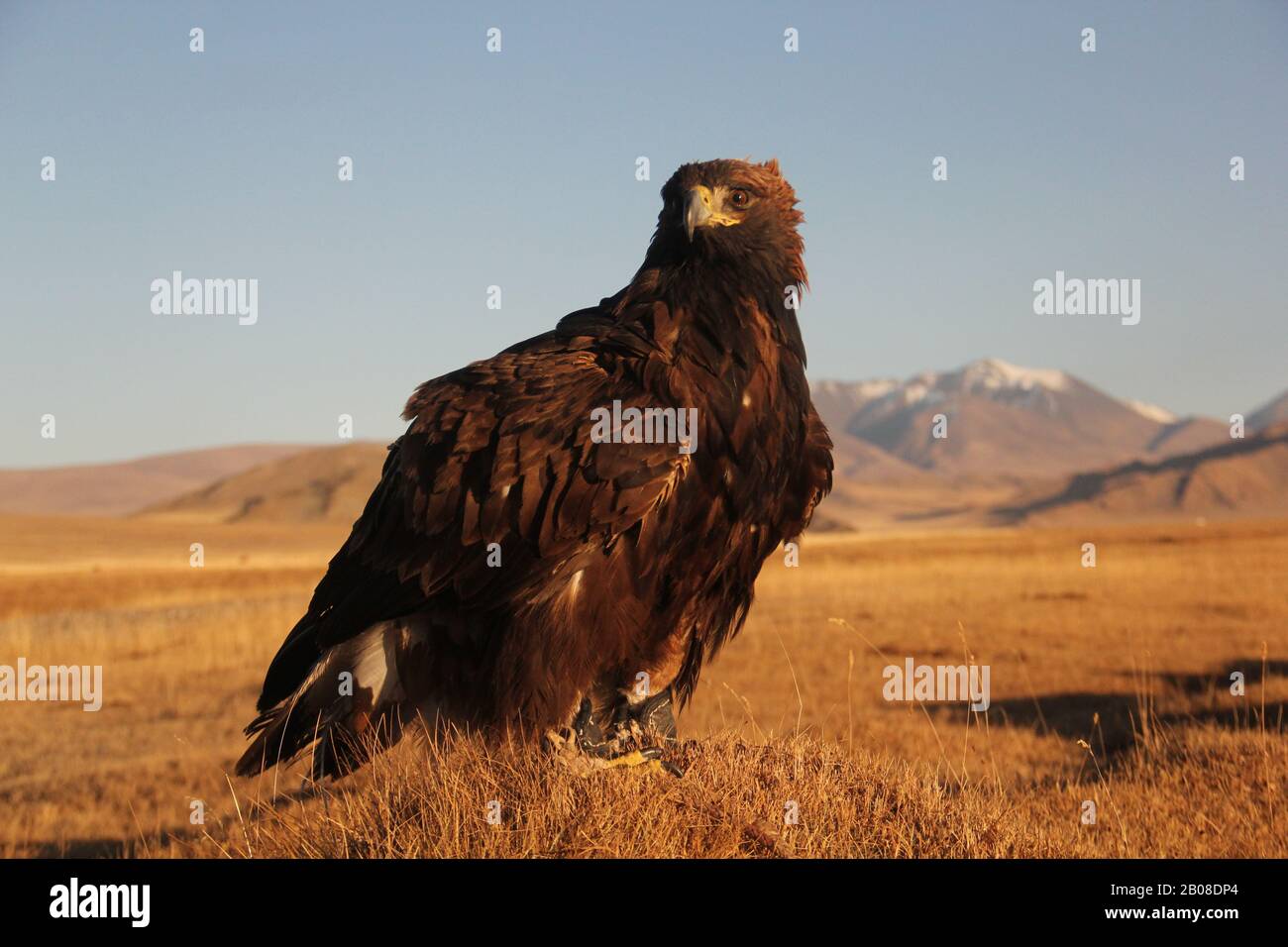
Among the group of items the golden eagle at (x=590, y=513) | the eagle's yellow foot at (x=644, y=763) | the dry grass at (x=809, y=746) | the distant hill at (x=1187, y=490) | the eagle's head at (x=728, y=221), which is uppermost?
the eagle's head at (x=728, y=221)

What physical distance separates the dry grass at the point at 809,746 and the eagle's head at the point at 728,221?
1882 mm

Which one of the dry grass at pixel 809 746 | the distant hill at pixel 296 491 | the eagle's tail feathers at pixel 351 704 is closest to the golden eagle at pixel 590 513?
the eagle's tail feathers at pixel 351 704

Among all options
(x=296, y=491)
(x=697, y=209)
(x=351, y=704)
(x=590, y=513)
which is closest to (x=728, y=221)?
(x=697, y=209)

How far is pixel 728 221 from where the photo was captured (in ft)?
16.2

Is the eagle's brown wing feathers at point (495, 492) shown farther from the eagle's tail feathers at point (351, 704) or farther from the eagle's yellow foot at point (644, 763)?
the eagle's yellow foot at point (644, 763)

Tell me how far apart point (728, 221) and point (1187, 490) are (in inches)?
6166

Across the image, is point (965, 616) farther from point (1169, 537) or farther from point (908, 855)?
point (1169, 537)

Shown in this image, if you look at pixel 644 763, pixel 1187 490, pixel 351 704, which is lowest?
pixel 1187 490


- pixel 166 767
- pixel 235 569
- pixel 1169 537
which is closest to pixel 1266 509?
pixel 1169 537

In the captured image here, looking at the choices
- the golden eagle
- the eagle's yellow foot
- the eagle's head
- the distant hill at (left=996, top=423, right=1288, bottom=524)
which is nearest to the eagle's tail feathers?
the golden eagle

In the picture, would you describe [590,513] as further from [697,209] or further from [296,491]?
[296,491]

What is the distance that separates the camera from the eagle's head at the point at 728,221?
488 cm

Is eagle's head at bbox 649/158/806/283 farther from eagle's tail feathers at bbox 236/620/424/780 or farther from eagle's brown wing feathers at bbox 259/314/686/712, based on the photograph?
eagle's tail feathers at bbox 236/620/424/780

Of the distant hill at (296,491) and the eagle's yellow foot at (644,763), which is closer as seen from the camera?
the eagle's yellow foot at (644,763)
